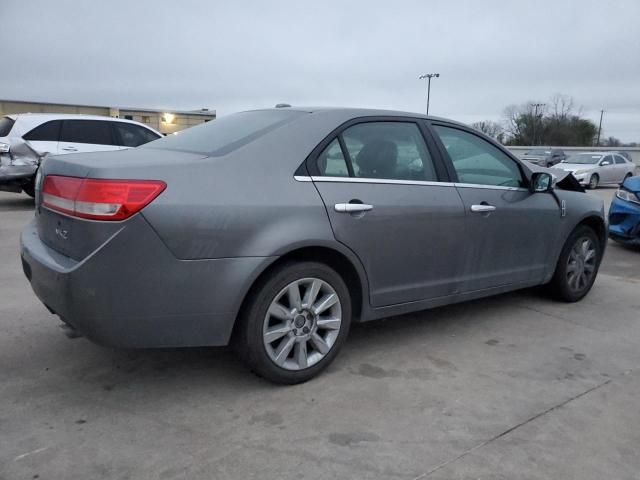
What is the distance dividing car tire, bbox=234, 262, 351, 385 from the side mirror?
1929 mm

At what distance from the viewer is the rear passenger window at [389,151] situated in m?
3.38

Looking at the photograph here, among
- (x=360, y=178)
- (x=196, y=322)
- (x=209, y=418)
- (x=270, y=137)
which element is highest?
(x=270, y=137)

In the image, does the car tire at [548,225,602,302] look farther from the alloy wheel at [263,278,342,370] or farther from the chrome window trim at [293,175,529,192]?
the alloy wheel at [263,278,342,370]

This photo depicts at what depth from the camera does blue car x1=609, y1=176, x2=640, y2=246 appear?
24.2ft

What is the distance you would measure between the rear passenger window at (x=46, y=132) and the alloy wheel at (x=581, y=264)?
8.73m

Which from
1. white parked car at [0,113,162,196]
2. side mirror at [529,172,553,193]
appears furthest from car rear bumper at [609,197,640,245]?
white parked car at [0,113,162,196]

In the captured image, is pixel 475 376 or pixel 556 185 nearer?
pixel 475 376

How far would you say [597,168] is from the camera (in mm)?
21312

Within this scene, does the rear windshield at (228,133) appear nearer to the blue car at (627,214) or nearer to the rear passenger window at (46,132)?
the blue car at (627,214)

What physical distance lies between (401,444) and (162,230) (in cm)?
148

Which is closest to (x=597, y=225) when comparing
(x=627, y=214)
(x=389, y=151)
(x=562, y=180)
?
(x=562, y=180)

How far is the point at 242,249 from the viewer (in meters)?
2.79

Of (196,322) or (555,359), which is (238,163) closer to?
(196,322)

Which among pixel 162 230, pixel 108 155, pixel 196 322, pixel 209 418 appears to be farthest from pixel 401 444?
pixel 108 155
